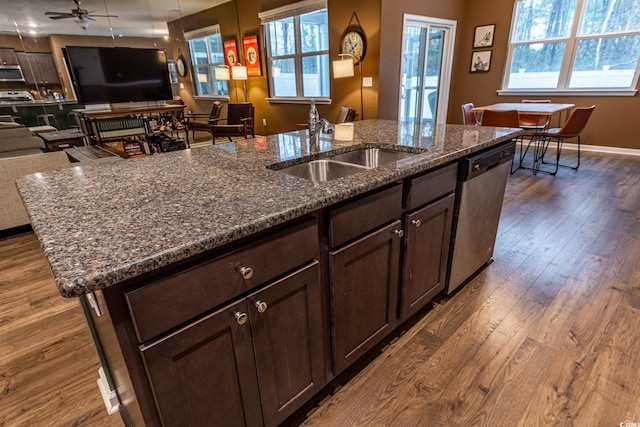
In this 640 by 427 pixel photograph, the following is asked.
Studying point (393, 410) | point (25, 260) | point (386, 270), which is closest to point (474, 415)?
point (393, 410)

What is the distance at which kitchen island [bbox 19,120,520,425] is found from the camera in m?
0.73

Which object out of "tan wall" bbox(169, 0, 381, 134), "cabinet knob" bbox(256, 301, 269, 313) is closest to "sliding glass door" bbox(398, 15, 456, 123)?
"tan wall" bbox(169, 0, 381, 134)

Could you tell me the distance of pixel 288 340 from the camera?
3.50ft

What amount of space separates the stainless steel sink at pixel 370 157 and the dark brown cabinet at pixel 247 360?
0.90m

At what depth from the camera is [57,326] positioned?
6.06ft

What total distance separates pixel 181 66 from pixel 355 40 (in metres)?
3.85

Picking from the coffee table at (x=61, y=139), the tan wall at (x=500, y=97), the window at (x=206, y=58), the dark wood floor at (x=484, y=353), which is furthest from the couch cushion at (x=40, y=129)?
the tan wall at (x=500, y=97)

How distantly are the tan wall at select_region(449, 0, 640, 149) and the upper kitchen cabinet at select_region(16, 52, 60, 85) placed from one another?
6468 mm

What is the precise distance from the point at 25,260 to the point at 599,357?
147 inches

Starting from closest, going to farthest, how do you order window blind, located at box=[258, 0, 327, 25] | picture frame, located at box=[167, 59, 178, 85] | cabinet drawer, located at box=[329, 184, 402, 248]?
cabinet drawer, located at box=[329, 184, 402, 248] → window blind, located at box=[258, 0, 327, 25] → picture frame, located at box=[167, 59, 178, 85]

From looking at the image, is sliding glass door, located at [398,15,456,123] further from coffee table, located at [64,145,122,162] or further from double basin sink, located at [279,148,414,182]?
coffee table, located at [64,145,122,162]

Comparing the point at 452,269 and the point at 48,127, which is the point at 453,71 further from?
the point at 48,127

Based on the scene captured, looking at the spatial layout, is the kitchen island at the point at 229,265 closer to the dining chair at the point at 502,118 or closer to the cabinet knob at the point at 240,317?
the cabinet knob at the point at 240,317

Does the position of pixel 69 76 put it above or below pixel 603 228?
above
